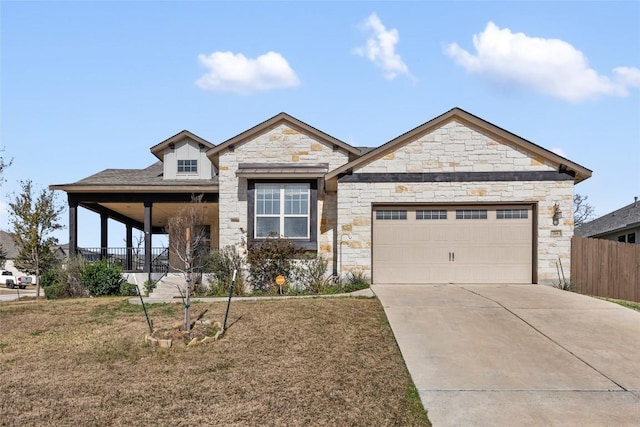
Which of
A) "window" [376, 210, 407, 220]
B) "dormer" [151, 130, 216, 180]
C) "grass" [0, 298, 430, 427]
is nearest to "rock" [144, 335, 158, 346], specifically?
"grass" [0, 298, 430, 427]

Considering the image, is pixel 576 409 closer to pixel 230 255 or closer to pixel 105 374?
pixel 105 374

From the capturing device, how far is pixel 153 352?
863 cm

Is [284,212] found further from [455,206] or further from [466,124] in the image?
[466,124]

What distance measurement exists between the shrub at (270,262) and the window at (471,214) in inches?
202

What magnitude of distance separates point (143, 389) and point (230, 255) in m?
9.84

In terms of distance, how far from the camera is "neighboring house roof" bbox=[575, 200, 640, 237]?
81.1ft

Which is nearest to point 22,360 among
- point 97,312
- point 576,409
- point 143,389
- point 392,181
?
point 143,389

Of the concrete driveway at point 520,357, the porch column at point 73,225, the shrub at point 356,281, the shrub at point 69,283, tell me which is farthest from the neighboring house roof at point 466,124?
the porch column at point 73,225

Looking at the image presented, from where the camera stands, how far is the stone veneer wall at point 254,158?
17.4 m

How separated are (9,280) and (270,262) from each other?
37056 mm

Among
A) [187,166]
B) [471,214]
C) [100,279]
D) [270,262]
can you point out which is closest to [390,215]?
[471,214]

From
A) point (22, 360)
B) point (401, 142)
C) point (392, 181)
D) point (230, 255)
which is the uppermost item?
point (401, 142)

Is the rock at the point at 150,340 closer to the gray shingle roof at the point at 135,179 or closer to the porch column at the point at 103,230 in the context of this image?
the gray shingle roof at the point at 135,179

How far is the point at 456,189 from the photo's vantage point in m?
15.4
